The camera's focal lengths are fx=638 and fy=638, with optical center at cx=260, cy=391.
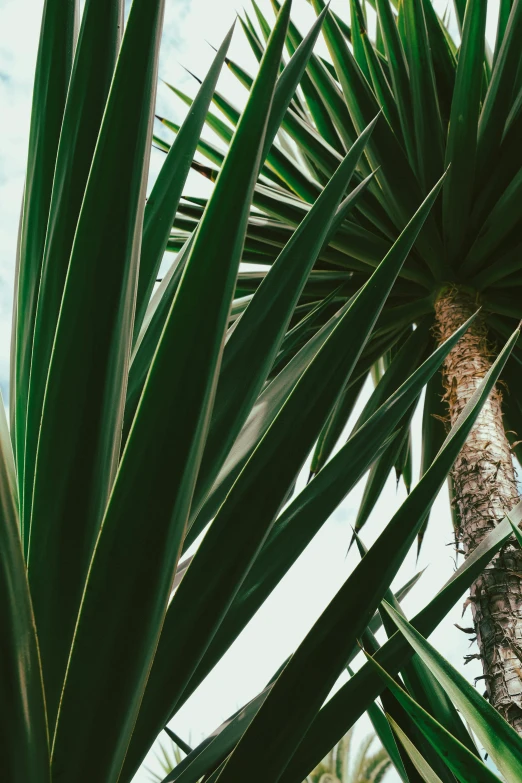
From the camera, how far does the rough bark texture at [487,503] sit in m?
1.20

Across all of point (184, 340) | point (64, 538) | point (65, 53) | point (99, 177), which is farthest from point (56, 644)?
point (65, 53)

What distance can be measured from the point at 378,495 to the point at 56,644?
192 centimetres

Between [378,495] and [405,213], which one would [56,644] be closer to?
[405,213]

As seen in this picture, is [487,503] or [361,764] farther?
[361,764]

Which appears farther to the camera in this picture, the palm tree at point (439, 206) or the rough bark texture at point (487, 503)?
the palm tree at point (439, 206)

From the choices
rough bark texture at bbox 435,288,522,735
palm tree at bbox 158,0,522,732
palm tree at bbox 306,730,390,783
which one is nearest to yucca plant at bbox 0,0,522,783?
rough bark texture at bbox 435,288,522,735

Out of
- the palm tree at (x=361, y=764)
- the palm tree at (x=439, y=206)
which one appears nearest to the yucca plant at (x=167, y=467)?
the palm tree at (x=439, y=206)

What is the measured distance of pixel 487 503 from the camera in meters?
1.47

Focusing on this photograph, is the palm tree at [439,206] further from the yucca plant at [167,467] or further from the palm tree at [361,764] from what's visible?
the palm tree at [361,764]

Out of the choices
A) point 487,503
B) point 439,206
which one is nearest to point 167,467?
point 487,503

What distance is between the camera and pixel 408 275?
2.07 metres

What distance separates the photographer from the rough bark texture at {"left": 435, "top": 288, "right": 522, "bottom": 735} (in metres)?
1.20

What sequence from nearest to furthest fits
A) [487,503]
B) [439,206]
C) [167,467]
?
1. [167,467]
2. [487,503]
3. [439,206]

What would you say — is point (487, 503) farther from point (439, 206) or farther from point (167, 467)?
point (167, 467)
